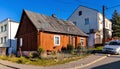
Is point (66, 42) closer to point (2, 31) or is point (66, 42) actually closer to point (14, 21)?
point (14, 21)

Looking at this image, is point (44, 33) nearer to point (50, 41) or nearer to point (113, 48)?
point (50, 41)

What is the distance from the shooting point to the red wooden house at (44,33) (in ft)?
93.9

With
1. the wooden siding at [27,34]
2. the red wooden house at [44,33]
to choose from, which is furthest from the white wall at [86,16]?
the wooden siding at [27,34]

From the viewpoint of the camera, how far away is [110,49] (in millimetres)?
25828

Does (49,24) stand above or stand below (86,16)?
below

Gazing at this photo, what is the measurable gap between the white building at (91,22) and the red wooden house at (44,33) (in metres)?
6.74

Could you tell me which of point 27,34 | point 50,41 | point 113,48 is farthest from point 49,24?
point 113,48

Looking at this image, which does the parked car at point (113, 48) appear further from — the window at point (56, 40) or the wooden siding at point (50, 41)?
the window at point (56, 40)

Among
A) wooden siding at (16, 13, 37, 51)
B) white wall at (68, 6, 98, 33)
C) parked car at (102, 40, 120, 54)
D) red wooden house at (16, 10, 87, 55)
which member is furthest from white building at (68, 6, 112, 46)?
wooden siding at (16, 13, 37, 51)

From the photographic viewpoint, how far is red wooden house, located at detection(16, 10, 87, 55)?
2862 centimetres

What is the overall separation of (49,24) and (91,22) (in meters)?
17.0

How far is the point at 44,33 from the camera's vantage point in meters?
28.7

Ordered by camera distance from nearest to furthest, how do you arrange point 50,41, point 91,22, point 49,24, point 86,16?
point 50,41, point 49,24, point 91,22, point 86,16

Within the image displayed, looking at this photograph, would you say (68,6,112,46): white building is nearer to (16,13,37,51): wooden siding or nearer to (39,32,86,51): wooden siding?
(39,32,86,51): wooden siding
